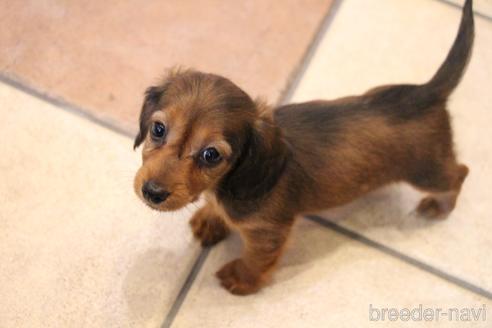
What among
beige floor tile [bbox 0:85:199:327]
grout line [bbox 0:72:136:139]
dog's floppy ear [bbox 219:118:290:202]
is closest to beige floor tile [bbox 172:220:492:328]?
beige floor tile [bbox 0:85:199:327]

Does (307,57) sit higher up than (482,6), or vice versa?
(482,6)

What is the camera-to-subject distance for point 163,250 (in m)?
1.73

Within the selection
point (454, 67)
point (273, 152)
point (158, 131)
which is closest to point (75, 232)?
point (158, 131)

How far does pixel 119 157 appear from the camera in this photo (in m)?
1.87

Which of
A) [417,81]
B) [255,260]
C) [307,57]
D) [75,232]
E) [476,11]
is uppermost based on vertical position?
[476,11]

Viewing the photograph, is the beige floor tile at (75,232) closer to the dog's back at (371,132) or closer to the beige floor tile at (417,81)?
the dog's back at (371,132)

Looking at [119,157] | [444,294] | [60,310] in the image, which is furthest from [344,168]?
[60,310]

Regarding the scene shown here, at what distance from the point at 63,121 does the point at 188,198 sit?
0.86m

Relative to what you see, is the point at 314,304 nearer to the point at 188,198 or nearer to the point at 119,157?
the point at 188,198

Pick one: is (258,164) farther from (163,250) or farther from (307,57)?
(307,57)

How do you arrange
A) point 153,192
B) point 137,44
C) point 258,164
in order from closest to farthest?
point 153,192 → point 258,164 → point 137,44

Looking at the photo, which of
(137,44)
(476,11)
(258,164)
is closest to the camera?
(258,164)

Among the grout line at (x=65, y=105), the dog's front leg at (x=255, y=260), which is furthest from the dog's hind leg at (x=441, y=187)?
the grout line at (x=65, y=105)

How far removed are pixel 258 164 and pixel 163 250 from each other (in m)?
0.57
